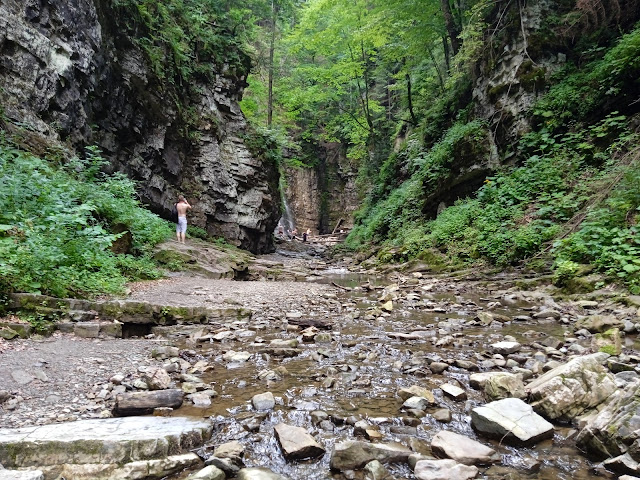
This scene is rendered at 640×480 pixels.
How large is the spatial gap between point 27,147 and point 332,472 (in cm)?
931

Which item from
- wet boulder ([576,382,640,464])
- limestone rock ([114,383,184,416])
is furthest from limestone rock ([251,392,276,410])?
wet boulder ([576,382,640,464])

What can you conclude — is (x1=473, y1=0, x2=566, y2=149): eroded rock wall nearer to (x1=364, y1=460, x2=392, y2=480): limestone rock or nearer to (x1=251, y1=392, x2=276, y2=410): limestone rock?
(x1=251, y1=392, x2=276, y2=410): limestone rock

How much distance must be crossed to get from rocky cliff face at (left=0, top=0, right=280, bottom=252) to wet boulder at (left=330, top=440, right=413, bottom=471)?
9.91m

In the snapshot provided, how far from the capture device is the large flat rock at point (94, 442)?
6.37 ft


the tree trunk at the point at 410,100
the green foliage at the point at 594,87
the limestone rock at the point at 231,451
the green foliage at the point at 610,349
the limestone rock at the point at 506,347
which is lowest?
the limestone rock at the point at 231,451

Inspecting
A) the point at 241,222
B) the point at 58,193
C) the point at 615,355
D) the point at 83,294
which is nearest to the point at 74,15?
the point at 58,193

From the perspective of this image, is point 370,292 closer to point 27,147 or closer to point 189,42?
point 27,147

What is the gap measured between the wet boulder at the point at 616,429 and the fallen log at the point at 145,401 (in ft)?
9.56

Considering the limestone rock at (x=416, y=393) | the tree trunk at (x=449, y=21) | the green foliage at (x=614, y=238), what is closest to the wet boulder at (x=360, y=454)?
the limestone rock at (x=416, y=393)

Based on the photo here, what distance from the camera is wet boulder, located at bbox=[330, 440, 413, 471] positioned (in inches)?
84.9

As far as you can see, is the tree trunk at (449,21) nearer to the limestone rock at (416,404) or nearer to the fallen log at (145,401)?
the limestone rock at (416,404)

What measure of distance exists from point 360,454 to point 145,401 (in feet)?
5.76

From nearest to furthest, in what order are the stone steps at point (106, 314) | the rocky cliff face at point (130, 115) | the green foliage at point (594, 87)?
the stone steps at point (106, 314) < the rocky cliff face at point (130, 115) < the green foliage at point (594, 87)

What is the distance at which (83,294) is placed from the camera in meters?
5.47
